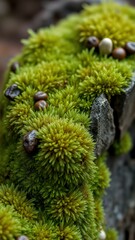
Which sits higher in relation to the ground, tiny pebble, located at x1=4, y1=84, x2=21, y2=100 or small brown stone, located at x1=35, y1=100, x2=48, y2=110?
tiny pebble, located at x1=4, y1=84, x2=21, y2=100

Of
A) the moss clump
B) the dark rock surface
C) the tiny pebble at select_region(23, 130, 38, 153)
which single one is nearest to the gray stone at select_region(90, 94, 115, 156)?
the moss clump

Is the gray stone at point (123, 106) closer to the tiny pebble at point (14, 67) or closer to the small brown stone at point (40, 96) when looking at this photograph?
the small brown stone at point (40, 96)

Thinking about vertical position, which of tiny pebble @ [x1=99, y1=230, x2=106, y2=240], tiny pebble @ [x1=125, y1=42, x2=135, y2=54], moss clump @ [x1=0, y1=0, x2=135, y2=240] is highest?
tiny pebble @ [x1=125, y1=42, x2=135, y2=54]

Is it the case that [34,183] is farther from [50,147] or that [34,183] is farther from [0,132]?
[0,132]

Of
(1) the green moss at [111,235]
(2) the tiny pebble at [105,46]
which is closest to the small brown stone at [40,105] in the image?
(2) the tiny pebble at [105,46]

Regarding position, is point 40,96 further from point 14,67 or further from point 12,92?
point 14,67

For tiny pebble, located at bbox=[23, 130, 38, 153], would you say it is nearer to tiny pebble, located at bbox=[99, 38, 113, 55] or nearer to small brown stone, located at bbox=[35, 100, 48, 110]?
small brown stone, located at bbox=[35, 100, 48, 110]

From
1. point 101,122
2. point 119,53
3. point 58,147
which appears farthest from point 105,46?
point 58,147
